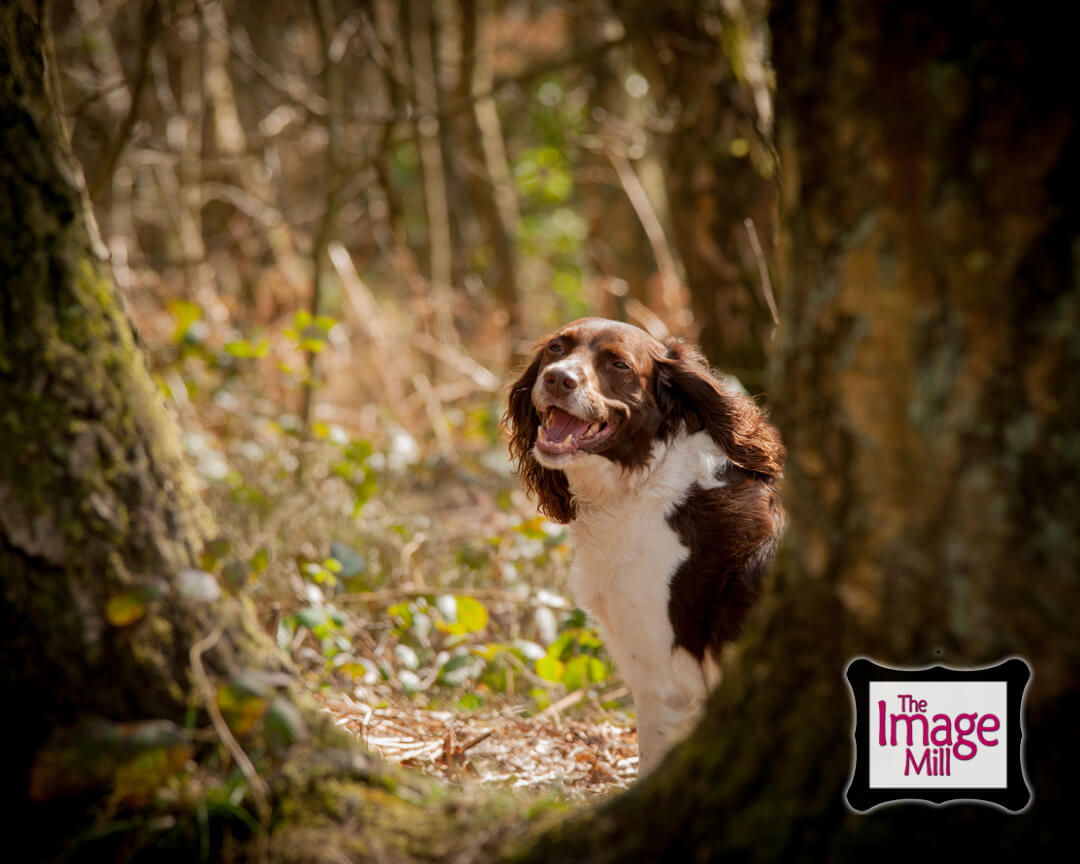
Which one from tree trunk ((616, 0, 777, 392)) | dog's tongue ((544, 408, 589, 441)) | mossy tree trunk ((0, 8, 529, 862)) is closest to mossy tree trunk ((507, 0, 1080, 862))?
mossy tree trunk ((0, 8, 529, 862))

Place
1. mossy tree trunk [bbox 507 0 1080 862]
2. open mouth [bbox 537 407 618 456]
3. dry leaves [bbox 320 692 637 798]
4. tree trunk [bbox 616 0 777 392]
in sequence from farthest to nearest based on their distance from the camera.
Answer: tree trunk [bbox 616 0 777 392] < open mouth [bbox 537 407 618 456] < dry leaves [bbox 320 692 637 798] < mossy tree trunk [bbox 507 0 1080 862]

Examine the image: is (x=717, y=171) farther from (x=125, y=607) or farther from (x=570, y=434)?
(x=125, y=607)

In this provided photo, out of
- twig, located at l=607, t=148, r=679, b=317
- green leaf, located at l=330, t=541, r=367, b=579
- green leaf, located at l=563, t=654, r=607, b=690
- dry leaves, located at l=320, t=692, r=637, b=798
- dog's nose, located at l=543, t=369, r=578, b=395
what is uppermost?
twig, located at l=607, t=148, r=679, b=317

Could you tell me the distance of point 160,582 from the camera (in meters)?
2.08

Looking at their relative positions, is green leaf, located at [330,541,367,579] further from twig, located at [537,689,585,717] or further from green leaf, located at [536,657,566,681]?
twig, located at [537,689,585,717]

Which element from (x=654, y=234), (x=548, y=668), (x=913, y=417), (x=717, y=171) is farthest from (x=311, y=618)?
(x=654, y=234)

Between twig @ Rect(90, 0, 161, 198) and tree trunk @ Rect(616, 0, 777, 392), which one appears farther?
tree trunk @ Rect(616, 0, 777, 392)

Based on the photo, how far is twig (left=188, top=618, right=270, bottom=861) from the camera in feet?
6.53

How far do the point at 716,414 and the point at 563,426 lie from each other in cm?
54

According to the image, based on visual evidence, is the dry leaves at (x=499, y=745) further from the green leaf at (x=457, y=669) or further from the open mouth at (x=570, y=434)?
the open mouth at (x=570, y=434)

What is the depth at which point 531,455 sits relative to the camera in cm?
411

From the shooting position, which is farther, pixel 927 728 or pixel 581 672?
pixel 581 672

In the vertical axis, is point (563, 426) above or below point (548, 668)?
above

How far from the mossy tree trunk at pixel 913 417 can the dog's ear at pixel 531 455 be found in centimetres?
210
